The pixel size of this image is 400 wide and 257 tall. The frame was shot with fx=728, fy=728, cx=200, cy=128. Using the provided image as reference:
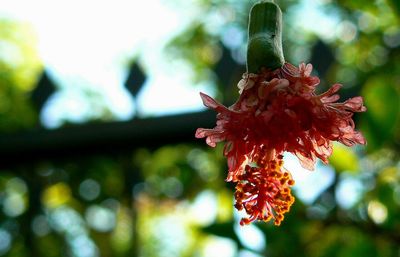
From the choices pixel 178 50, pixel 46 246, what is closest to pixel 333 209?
pixel 46 246

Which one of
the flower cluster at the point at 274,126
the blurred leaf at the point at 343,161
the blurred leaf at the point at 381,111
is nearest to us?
the flower cluster at the point at 274,126

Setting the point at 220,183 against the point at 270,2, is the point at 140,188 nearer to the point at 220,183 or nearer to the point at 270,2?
the point at 220,183

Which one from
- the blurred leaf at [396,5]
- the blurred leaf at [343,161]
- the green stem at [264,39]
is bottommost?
the blurred leaf at [343,161]

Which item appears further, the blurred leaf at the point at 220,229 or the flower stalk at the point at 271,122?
the blurred leaf at the point at 220,229

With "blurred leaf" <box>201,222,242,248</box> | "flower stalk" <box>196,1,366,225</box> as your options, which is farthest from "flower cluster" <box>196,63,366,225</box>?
"blurred leaf" <box>201,222,242,248</box>

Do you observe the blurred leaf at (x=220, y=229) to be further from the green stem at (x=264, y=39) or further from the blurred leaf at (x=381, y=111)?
the green stem at (x=264, y=39)

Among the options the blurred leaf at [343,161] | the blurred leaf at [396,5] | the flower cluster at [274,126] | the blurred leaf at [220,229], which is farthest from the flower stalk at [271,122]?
the blurred leaf at [343,161]
